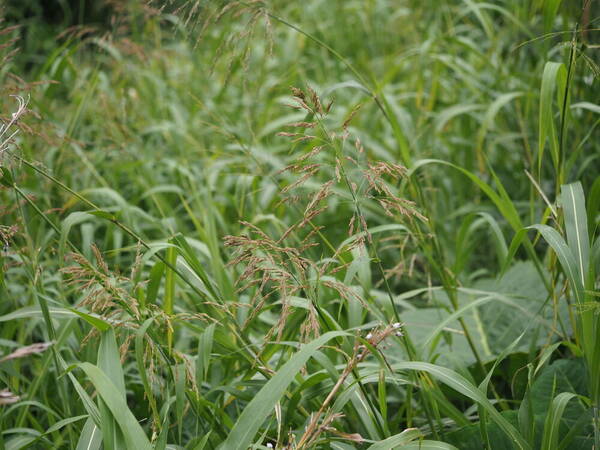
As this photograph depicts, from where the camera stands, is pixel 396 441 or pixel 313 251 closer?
pixel 396 441

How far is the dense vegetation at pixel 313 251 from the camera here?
115 centimetres

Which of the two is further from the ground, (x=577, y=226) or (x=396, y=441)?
(x=577, y=226)

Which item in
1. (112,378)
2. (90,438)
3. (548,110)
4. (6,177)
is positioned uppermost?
(548,110)

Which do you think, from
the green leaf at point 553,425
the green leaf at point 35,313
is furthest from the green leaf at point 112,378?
the green leaf at point 553,425

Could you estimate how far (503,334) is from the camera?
1.85m

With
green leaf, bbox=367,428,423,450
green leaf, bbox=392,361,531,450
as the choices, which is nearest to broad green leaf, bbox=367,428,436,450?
green leaf, bbox=367,428,423,450

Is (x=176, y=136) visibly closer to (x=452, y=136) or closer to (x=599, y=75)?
(x=452, y=136)

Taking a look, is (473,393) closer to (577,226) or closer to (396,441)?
(396,441)

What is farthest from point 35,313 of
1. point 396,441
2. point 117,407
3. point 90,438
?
point 396,441

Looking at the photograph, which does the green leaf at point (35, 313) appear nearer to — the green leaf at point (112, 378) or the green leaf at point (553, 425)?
the green leaf at point (112, 378)

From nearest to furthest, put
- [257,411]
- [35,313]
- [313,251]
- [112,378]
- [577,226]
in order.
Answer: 1. [257,411]
2. [112,378]
3. [577,226]
4. [35,313]
5. [313,251]

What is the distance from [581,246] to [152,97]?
2.43 metres

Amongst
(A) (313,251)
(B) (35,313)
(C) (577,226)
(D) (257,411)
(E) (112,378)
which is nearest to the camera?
(D) (257,411)

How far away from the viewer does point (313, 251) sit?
80.4 inches
